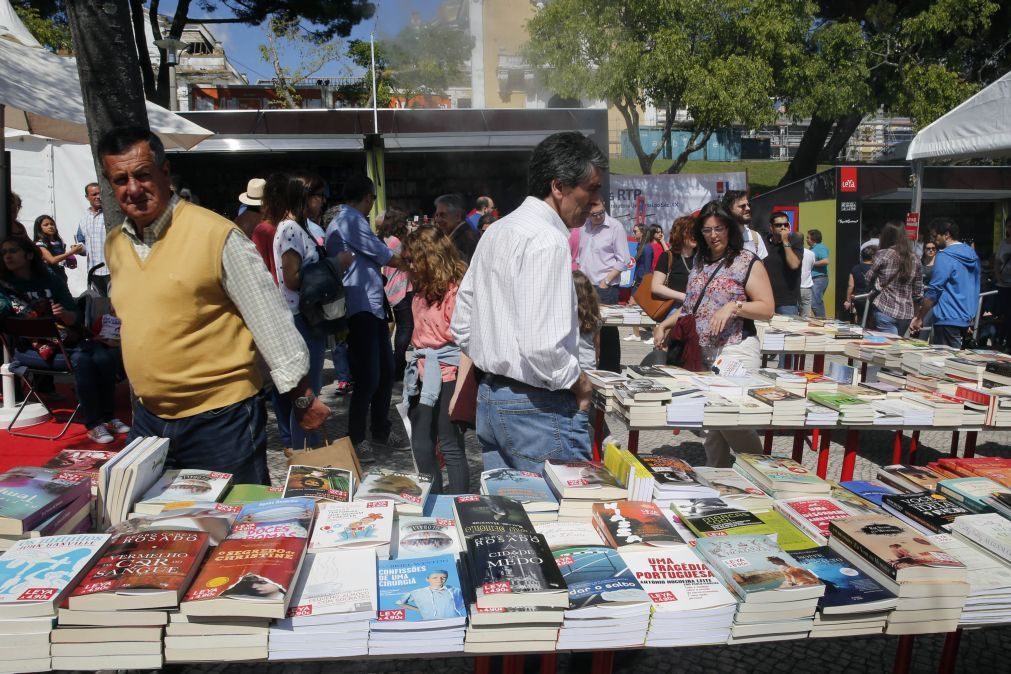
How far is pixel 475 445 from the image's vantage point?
17.6 feet

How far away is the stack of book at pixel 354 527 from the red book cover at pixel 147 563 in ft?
0.97

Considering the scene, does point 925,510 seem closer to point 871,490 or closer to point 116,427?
point 871,490

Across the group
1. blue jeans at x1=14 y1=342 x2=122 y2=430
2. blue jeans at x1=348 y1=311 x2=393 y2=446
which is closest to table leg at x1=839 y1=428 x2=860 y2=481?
blue jeans at x1=348 y1=311 x2=393 y2=446

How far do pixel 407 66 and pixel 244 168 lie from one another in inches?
238

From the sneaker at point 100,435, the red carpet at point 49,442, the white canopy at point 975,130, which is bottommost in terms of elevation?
the red carpet at point 49,442

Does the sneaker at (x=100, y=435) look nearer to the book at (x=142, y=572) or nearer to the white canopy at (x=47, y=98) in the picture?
the white canopy at (x=47, y=98)

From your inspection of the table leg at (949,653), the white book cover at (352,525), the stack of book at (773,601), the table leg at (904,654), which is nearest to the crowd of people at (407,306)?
the white book cover at (352,525)

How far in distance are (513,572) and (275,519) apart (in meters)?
0.67

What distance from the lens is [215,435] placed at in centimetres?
222

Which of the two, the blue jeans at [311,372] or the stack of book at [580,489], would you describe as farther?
the blue jeans at [311,372]

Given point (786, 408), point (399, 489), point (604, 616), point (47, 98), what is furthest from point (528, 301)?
point (47, 98)

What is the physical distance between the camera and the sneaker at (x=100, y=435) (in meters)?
4.67

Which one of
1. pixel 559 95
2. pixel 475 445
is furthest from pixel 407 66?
pixel 475 445

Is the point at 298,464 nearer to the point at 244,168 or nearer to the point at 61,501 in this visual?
the point at 61,501
